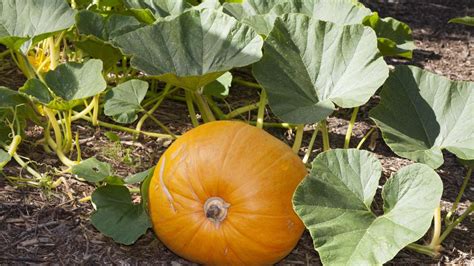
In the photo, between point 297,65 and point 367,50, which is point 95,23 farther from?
point 367,50

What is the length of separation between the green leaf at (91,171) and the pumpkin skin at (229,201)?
158mm

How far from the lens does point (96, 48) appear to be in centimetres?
252

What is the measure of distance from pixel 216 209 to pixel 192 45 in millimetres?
555

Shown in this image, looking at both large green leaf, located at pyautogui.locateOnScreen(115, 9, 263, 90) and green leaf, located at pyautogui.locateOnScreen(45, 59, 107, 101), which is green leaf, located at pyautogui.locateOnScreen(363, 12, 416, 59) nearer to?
large green leaf, located at pyautogui.locateOnScreen(115, 9, 263, 90)

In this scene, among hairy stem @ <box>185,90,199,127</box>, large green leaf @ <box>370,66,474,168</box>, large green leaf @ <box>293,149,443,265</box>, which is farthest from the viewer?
hairy stem @ <box>185,90,199,127</box>

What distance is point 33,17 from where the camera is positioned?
2.42 m

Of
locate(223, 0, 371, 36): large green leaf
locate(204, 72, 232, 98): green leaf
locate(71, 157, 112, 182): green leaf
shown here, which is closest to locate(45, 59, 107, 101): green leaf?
locate(71, 157, 112, 182): green leaf

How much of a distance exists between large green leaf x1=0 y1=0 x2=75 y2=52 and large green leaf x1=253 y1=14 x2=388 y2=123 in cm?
65

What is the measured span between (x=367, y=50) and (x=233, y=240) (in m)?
0.73

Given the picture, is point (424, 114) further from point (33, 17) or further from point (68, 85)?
point (33, 17)

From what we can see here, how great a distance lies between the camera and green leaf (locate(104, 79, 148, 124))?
92.7 inches

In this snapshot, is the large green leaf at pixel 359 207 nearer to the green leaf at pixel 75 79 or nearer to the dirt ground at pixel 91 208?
the dirt ground at pixel 91 208

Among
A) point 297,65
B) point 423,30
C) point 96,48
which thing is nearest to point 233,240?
point 297,65

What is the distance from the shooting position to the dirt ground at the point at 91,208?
6.72ft
